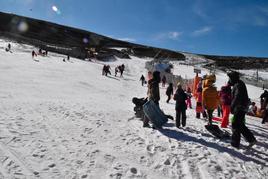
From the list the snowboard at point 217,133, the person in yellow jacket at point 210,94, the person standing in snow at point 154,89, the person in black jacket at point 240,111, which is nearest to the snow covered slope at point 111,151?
the snowboard at point 217,133

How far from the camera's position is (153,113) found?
8.63 m

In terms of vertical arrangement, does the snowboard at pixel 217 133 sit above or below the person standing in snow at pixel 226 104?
below

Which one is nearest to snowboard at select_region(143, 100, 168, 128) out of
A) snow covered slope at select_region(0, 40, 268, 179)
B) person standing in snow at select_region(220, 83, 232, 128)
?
snow covered slope at select_region(0, 40, 268, 179)

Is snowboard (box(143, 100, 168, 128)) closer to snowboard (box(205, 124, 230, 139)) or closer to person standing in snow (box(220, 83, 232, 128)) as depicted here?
snowboard (box(205, 124, 230, 139))

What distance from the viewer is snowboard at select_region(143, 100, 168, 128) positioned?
858 centimetres

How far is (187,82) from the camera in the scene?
31578 mm

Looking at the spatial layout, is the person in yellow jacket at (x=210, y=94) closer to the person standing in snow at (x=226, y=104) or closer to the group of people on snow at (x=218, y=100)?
the group of people on snow at (x=218, y=100)

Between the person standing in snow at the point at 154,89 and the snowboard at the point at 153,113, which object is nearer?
the snowboard at the point at 153,113

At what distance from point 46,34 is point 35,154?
106 meters

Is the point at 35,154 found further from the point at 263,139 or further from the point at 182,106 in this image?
the point at 263,139

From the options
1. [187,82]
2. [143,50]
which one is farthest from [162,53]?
[187,82]

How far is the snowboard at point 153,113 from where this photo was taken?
8.58m

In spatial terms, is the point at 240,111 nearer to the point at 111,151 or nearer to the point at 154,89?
the point at 154,89

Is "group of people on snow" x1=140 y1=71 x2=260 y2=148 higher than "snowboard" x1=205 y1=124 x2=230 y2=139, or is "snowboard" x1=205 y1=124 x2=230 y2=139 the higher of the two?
"group of people on snow" x1=140 y1=71 x2=260 y2=148
